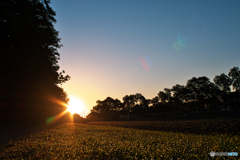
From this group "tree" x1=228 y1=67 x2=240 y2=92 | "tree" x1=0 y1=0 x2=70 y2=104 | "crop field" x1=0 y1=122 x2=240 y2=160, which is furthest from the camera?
"tree" x1=228 y1=67 x2=240 y2=92

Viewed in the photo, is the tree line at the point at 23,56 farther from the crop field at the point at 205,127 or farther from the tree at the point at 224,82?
the tree at the point at 224,82

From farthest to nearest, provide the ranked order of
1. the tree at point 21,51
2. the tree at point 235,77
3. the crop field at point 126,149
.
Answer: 1. the tree at point 235,77
2. the tree at point 21,51
3. the crop field at point 126,149

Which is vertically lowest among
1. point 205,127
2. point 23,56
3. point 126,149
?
point 205,127

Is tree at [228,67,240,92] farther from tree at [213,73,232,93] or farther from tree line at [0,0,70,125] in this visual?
tree line at [0,0,70,125]

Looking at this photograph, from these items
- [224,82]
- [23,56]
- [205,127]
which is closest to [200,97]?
[224,82]

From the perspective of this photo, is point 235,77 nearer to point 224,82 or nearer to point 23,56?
point 224,82

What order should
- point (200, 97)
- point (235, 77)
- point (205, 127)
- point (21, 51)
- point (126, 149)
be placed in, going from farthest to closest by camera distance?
point (200, 97)
point (235, 77)
point (205, 127)
point (21, 51)
point (126, 149)

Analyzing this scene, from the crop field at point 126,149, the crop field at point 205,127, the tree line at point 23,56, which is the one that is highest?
the tree line at point 23,56

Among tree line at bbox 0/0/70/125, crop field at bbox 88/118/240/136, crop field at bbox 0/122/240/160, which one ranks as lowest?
crop field at bbox 88/118/240/136

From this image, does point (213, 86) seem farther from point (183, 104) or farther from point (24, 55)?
point (24, 55)

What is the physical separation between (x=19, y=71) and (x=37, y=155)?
14.8 meters

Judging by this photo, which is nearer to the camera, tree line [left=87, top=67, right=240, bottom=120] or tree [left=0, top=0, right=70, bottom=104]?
tree [left=0, top=0, right=70, bottom=104]

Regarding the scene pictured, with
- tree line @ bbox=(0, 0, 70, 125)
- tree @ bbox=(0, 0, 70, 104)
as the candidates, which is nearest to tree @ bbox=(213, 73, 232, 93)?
Result: tree line @ bbox=(0, 0, 70, 125)

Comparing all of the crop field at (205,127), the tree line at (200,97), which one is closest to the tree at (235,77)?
the tree line at (200,97)
